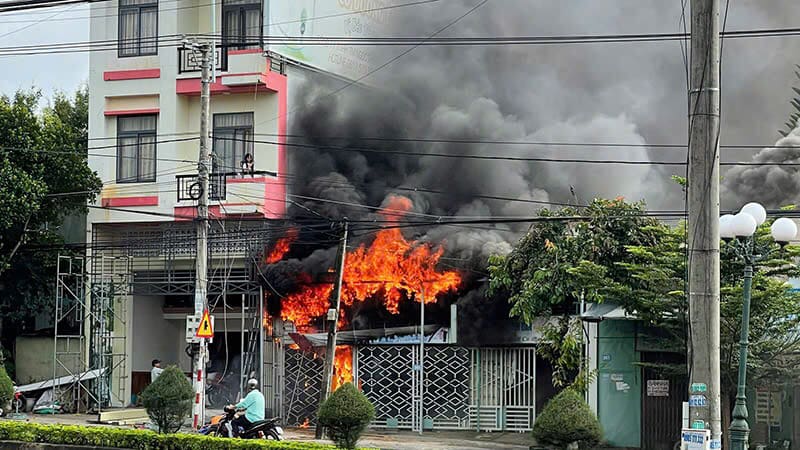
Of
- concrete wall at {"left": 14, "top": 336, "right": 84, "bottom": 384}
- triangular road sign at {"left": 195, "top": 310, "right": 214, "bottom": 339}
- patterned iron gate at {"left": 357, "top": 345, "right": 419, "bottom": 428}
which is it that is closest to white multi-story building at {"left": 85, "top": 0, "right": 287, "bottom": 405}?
concrete wall at {"left": 14, "top": 336, "right": 84, "bottom": 384}

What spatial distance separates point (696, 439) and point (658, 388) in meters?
14.0

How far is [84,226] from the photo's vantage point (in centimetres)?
3869

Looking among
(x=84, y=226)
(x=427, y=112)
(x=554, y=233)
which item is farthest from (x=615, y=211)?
(x=84, y=226)

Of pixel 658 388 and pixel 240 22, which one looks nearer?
pixel 658 388

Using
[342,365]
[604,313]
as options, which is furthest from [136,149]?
[604,313]

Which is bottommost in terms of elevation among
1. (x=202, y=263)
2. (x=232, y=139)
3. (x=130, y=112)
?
(x=202, y=263)

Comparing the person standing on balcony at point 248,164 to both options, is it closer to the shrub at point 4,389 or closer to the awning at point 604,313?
the shrub at point 4,389

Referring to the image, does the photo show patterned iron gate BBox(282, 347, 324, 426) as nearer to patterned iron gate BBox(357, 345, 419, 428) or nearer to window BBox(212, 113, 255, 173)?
patterned iron gate BBox(357, 345, 419, 428)

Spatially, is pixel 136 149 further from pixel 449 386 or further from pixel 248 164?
pixel 449 386

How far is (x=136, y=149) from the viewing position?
35.8m

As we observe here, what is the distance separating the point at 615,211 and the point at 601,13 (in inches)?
574

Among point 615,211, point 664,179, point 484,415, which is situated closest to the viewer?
point 615,211

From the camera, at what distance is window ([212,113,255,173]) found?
114 feet

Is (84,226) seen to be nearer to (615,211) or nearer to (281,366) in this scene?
(281,366)
